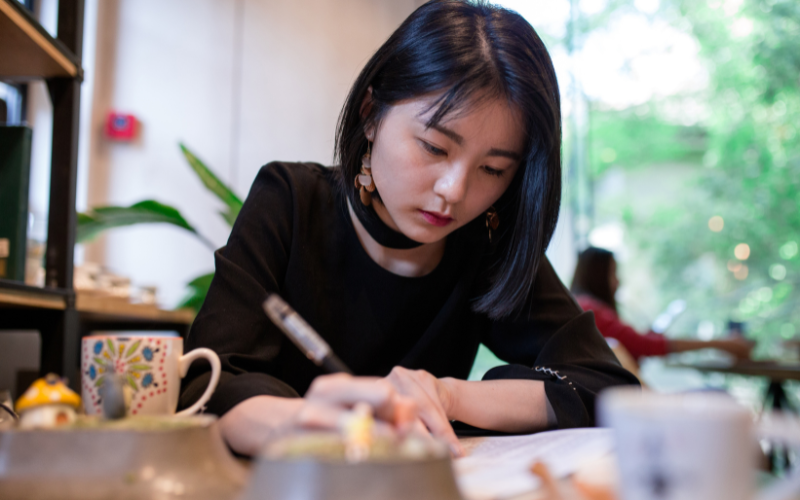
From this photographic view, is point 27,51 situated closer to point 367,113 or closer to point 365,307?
point 367,113

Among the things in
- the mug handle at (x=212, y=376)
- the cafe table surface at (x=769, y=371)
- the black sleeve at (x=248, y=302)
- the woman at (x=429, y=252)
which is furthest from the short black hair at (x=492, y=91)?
the cafe table surface at (x=769, y=371)

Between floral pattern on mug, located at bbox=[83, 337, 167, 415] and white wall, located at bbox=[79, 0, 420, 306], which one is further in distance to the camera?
white wall, located at bbox=[79, 0, 420, 306]

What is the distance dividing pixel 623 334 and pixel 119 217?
2308 millimetres

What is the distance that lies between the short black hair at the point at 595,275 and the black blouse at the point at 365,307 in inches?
87.7

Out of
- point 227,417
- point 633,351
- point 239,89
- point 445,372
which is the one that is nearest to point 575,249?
point 633,351

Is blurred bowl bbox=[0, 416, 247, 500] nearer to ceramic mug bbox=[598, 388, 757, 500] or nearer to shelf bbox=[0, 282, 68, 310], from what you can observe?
→ ceramic mug bbox=[598, 388, 757, 500]

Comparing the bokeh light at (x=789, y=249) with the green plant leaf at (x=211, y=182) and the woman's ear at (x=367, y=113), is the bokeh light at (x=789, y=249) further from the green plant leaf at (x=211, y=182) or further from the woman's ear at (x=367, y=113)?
the woman's ear at (x=367, y=113)

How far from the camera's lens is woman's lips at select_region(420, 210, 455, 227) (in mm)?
856

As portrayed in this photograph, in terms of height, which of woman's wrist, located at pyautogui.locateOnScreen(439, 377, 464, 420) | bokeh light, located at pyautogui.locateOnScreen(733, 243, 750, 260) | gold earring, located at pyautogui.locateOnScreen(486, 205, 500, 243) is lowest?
bokeh light, located at pyautogui.locateOnScreen(733, 243, 750, 260)

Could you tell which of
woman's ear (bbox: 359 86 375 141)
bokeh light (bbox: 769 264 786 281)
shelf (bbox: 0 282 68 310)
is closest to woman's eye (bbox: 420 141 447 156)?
woman's ear (bbox: 359 86 375 141)

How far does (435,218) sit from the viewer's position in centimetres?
86

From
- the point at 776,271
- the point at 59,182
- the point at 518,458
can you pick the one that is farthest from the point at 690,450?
the point at 776,271

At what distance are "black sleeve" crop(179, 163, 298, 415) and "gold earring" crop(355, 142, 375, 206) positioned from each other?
0.33 feet

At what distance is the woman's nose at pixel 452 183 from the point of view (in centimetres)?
80
